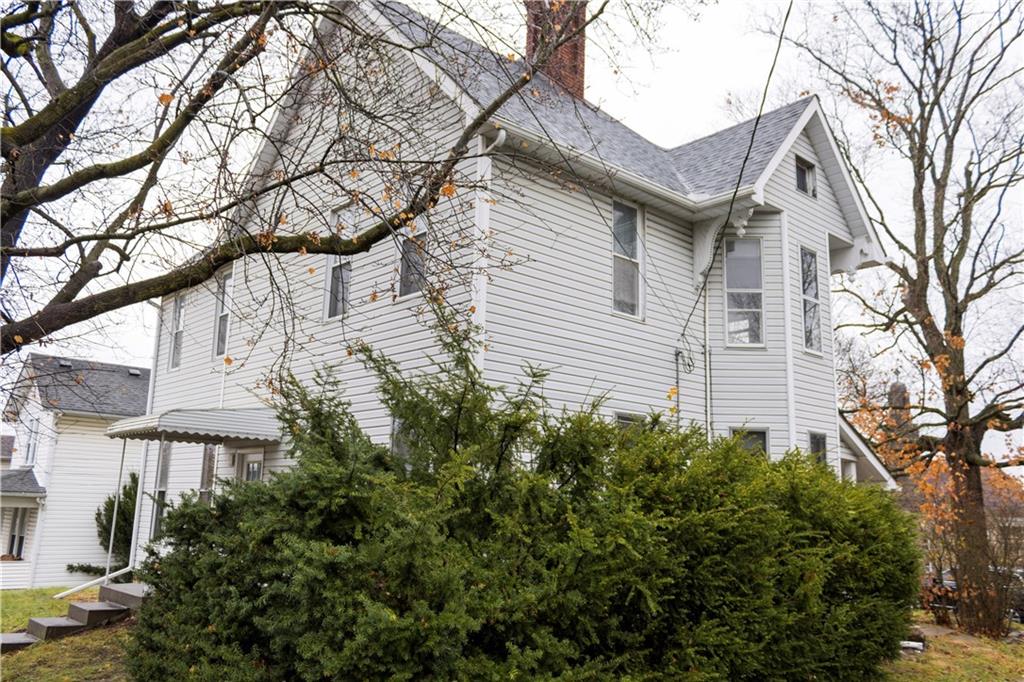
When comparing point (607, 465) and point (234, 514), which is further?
point (607, 465)

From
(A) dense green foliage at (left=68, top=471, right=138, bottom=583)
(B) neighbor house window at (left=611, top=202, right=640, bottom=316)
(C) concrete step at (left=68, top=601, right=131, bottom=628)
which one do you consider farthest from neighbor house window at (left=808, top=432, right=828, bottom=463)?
(A) dense green foliage at (left=68, top=471, right=138, bottom=583)

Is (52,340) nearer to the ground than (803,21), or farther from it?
nearer to the ground

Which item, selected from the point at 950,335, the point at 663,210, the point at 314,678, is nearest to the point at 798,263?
the point at 663,210

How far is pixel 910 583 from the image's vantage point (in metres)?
8.06

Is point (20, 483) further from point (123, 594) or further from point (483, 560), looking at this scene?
point (483, 560)

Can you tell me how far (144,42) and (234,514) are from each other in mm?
3999

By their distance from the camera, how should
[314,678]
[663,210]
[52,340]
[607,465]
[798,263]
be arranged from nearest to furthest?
[314,678]
[607,465]
[52,340]
[663,210]
[798,263]

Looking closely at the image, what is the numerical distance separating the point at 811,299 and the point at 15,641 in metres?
12.8

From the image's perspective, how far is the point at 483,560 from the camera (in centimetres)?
436

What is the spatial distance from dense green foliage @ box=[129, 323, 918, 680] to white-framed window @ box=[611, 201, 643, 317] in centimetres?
551

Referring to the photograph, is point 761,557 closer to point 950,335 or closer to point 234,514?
point 234,514

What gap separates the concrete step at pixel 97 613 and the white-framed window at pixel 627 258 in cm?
801

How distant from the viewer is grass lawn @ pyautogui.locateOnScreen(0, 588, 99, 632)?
11656mm

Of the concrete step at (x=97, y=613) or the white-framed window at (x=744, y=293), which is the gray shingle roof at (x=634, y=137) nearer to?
the white-framed window at (x=744, y=293)
